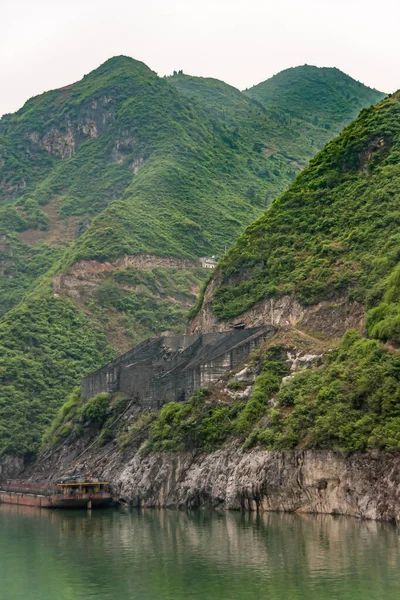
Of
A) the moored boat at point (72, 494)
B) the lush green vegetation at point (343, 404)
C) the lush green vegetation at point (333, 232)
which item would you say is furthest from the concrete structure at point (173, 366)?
the lush green vegetation at point (343, 404)

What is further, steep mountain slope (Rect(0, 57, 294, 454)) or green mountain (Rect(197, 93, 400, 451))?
steep mountain slope (Rect(0, 57, 294, 454))

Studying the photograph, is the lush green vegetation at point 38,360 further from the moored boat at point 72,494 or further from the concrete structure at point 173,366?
the moored boat at point 72,494

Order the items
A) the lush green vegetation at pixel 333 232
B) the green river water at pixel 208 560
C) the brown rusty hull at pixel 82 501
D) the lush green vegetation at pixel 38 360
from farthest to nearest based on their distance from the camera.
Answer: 1. the lush green vegetation at pixel 38 360
2. the lush green vegetation at pixel 333 232
3. the brown rusty hull at pixel 82 501
4. the green river water at pixel 208 560

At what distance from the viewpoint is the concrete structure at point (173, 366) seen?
296ft

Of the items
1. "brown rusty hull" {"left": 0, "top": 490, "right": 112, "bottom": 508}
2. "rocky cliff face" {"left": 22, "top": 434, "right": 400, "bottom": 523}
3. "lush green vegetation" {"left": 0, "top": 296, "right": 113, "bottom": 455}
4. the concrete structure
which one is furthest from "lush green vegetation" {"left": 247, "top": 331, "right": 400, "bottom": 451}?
"lush green vegetation" {"left": 0, "top": 296, "right": 113, "bottom": 455}

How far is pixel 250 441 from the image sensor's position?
7838 centimetres

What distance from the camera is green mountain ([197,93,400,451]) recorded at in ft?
235

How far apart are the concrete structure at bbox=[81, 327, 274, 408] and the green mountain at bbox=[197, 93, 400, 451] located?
4.38m

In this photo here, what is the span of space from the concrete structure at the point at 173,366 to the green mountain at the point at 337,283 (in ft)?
14.4

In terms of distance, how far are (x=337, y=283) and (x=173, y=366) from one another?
15635 mm

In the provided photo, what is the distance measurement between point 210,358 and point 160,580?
43456 millimetres

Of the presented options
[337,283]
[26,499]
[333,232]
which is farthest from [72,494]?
[333,232]

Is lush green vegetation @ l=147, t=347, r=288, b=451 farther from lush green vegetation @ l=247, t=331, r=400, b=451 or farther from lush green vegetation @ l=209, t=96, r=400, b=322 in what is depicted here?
lush green vegetation @ l=209, t=96, r=400, b=322

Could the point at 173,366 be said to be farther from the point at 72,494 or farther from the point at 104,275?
the point at 104,275
